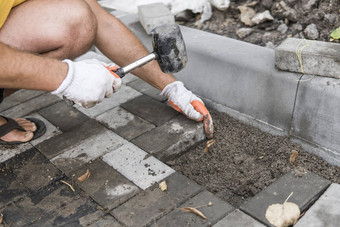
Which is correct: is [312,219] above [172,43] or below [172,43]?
below

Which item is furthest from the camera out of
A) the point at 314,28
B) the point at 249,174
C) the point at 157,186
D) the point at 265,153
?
the point at 314,28

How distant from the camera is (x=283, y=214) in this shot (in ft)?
6.53

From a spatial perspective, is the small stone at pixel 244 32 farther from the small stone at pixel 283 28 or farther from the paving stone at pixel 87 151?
the paving stone at pixel 87 151

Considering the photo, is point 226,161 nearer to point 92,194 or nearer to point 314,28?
point 92,194

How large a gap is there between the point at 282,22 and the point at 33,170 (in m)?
2.45

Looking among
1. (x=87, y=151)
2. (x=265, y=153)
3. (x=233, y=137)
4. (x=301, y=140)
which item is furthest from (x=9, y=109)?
(x=301, y=140)

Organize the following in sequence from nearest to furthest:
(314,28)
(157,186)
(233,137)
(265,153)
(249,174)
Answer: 1. (157,186)
2. (249,174)
3. (265,153)
4. (233,137)
5. (314,28)

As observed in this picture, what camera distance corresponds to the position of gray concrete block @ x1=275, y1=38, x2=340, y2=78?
93.9 inches

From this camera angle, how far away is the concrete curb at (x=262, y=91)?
246 cm

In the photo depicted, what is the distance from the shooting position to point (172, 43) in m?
2.46

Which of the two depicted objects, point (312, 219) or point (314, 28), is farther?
point (314, 28)

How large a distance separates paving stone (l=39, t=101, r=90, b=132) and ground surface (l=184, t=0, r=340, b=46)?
1.52 metres

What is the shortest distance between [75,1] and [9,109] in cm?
126

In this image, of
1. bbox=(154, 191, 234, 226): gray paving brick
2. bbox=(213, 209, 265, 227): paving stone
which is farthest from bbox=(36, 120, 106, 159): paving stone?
bbox=(213, 209, 265, 227): paving stone
